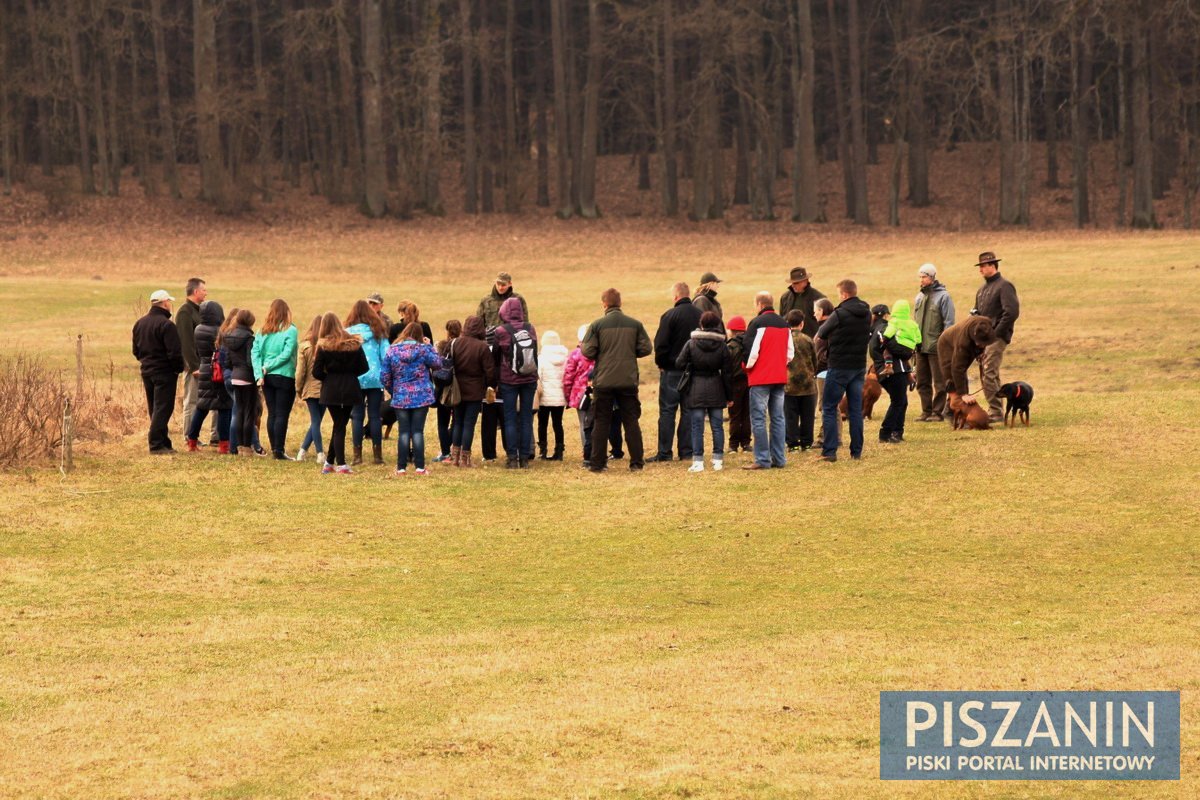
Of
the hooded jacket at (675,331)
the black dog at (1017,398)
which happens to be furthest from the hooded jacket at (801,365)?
the black dog at (1017,398)

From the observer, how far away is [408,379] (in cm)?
1476

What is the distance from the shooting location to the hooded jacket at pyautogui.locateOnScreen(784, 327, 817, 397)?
50.1ft

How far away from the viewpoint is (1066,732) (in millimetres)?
7105

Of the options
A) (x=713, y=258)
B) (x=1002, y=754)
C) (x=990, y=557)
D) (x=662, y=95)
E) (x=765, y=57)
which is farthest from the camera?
(x=765, y=57)

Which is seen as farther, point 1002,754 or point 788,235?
point 788,235

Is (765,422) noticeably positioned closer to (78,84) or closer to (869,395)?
(869,395)

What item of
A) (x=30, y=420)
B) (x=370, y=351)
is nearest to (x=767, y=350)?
(x=370, y=351)

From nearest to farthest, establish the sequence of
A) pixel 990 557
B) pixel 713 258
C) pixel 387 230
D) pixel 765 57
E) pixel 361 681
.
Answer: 1. pixel 361 681
2. pixel 990 557
3. pixel 713 258
4. pixel 387 230
5. pixel 765 57

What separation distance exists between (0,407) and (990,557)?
981 cm

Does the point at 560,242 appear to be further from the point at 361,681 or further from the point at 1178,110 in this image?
the point at 361,681

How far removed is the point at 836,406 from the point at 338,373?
17.2 feet

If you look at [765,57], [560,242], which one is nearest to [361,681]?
[560,242]

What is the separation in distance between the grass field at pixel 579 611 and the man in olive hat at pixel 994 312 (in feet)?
2.88

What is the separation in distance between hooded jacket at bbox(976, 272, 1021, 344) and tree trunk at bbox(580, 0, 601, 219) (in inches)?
1566
